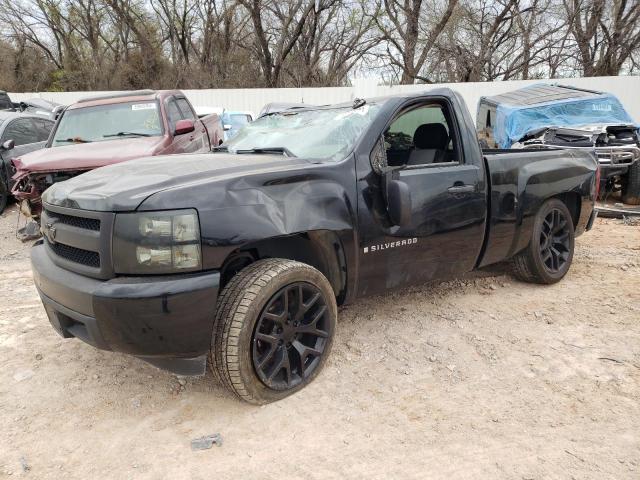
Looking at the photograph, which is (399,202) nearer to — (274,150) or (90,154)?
(274,150)

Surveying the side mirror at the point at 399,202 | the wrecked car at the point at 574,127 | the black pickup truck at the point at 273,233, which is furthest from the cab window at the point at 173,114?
the wrecked car at the point at 574,127

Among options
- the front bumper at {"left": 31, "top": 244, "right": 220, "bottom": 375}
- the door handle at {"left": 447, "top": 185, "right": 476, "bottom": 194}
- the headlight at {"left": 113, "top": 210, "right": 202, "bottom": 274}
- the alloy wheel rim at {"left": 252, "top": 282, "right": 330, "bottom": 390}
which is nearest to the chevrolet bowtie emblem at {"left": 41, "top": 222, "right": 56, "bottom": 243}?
the front bumper at {"left": 31, "top": 244, "right": 220, "bottom": 375}

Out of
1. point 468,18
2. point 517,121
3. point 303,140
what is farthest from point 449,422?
point 468,18

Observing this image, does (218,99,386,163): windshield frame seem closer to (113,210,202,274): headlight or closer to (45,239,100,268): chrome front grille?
(113,210,202,274): headlight

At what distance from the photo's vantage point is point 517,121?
1039 centimetres

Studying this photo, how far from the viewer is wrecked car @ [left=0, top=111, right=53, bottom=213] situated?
8.34m

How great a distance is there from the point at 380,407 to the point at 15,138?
8.96 m

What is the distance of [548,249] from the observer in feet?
15.3

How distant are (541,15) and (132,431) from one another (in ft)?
89.2

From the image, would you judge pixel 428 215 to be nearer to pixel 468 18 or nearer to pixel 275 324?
pixel 275 324

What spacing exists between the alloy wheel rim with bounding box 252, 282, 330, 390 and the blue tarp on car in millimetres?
8625

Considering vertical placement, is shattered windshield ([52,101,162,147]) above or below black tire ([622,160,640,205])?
above

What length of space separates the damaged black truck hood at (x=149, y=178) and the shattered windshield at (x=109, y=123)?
3856 millimetres

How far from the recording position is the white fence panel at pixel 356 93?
57.5 ft
